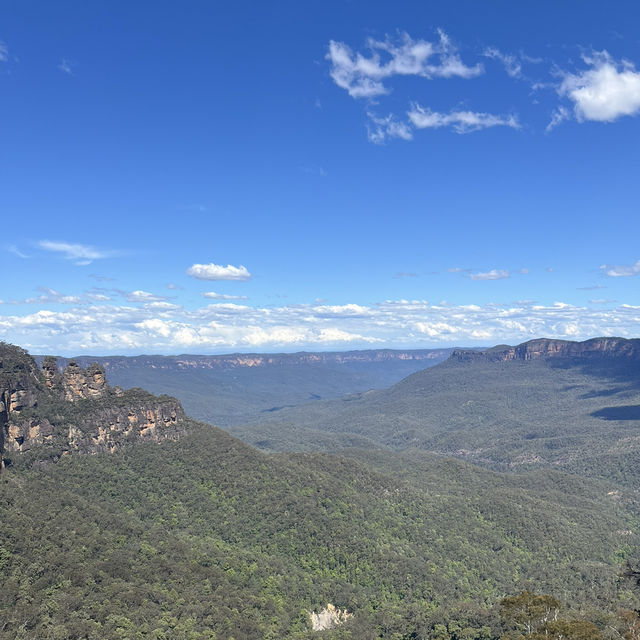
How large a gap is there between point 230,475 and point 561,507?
348 feet

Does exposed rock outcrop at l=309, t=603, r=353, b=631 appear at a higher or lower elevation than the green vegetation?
lower

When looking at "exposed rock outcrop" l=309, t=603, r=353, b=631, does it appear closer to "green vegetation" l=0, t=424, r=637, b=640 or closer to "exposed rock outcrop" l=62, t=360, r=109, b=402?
"green vegetation" l=0, t=424, r=637, b=640

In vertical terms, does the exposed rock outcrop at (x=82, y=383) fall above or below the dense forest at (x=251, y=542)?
above

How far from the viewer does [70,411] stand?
481 feet

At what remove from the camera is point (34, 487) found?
374ft

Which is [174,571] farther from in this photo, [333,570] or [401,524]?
[401,524]

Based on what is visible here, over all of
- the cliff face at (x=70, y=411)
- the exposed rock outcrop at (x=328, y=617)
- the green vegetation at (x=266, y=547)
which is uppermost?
the cliff face at (x=70, y=411)

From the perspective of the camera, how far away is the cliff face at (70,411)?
132 m

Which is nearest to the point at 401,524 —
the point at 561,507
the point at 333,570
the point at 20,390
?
the point at 333,570

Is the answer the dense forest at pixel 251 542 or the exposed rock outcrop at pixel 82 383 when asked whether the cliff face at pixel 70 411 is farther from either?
the dense forest at pixel 251 542

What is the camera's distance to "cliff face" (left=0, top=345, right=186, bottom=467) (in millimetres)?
132000

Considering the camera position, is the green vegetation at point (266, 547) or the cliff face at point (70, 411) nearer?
the green vegetation at point (266, 547)

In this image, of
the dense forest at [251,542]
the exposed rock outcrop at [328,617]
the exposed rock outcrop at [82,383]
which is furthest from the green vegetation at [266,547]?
the exposed rock outcrop at [82,383]

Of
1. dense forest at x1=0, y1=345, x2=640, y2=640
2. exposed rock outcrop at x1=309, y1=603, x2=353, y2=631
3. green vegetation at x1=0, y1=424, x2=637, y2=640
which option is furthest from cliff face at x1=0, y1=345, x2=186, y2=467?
exposed rock outcrop at x1=309, y1=603, x2=353, y2=631
